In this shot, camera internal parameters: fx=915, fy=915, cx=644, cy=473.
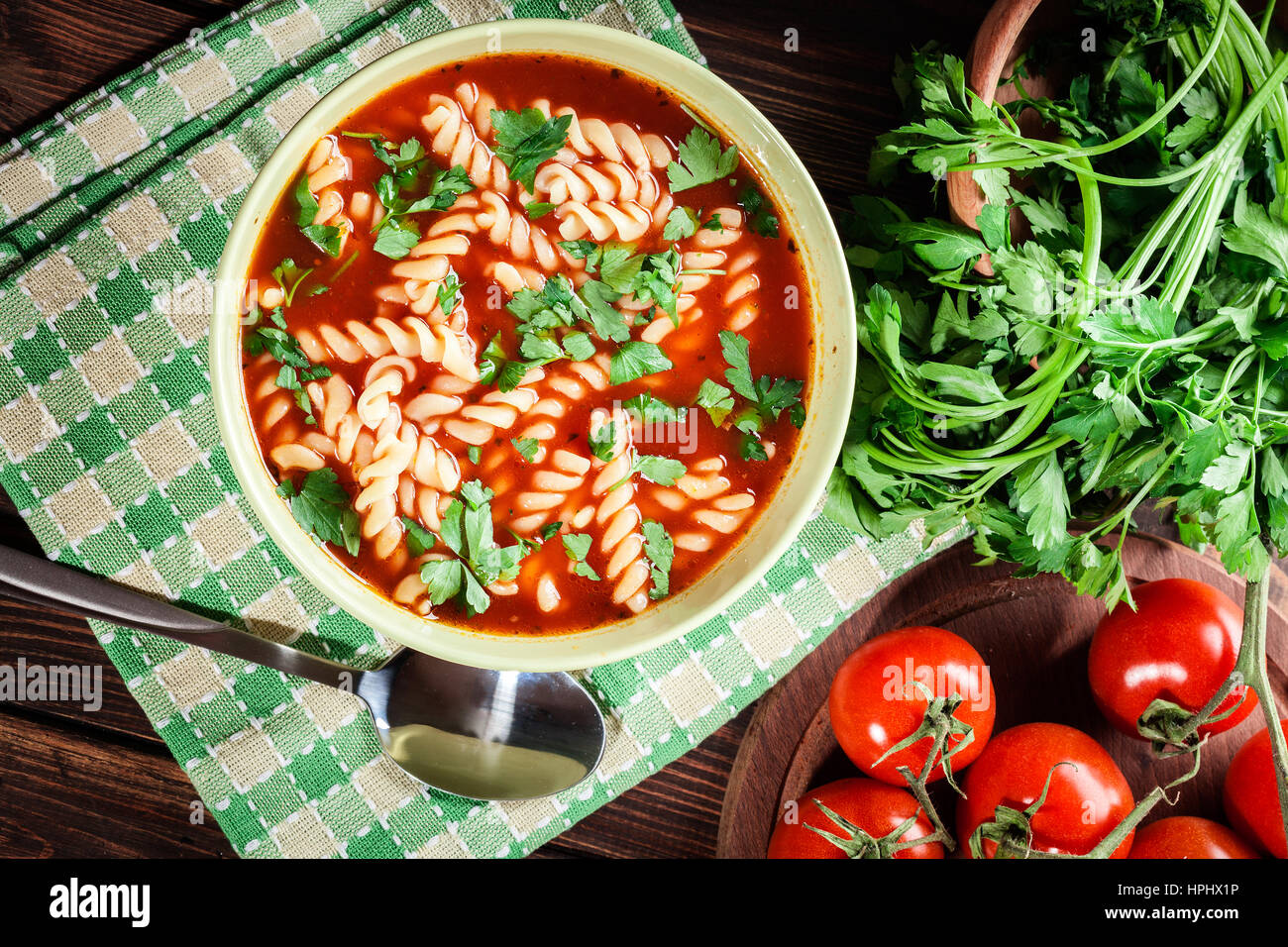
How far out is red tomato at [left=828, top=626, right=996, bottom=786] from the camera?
2.13 metres

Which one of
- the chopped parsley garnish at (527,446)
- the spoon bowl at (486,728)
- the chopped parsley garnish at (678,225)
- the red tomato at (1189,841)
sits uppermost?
the chopped parsley garnish at (678,225)

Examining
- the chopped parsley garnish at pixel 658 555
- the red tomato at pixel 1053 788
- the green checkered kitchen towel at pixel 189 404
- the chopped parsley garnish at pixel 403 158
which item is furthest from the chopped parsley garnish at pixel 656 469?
the red tomato at pixel 1053 788

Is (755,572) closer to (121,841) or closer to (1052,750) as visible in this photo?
(1052,750)

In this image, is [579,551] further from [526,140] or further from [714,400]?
[526,140]

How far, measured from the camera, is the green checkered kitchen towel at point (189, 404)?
2211 mm

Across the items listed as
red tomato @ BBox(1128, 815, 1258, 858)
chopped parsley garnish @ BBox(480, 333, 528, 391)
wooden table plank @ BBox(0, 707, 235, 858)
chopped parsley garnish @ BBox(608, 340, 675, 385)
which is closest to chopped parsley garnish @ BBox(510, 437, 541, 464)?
chopped parsley garnish @ BBox(480, 333, 528, 391)

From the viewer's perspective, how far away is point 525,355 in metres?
1.85

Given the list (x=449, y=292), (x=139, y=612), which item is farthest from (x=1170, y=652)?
(x=139, y=612)

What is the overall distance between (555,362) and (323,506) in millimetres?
561

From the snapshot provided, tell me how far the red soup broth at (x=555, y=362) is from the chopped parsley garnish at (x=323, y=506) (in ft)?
0.07

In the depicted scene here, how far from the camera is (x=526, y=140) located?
185cm

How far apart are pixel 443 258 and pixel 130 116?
A: 1029 mm

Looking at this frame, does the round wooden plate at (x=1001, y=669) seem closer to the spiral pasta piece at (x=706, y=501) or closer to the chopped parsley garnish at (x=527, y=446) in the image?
the spiral pasta piece at (x=706, y=501)

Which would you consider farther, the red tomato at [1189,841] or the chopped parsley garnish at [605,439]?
the red tomato at [1189,841]
